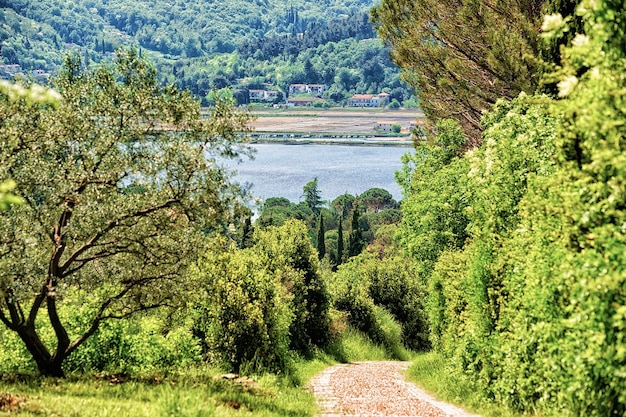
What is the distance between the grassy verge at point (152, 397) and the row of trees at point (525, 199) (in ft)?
13.2

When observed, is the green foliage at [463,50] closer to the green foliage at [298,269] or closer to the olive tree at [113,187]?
the green foliage at [298,269]

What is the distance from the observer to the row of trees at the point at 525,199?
604 centimetres

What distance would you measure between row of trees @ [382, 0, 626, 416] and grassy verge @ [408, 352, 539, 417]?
292mm

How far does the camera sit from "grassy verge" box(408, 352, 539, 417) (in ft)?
44.1

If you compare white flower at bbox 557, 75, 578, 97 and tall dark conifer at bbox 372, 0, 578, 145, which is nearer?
white flower at bbox 557, 75, 578, 97

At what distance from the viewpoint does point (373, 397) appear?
1566 cm

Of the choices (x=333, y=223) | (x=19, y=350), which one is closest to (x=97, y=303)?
(x=19, y=350)

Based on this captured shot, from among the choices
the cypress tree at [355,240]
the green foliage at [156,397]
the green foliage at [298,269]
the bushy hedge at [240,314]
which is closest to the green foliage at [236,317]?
the bushy hedge at [240,314]

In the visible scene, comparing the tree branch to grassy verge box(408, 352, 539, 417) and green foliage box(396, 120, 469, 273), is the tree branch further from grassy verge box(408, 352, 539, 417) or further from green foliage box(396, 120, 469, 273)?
green foliage box(396, 120, 469, 273)

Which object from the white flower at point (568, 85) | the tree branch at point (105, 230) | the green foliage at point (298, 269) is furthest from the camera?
the green foliage at point (298, 269)

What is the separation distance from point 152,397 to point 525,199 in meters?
6.62

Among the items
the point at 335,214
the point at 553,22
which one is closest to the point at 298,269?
the point at 553,22

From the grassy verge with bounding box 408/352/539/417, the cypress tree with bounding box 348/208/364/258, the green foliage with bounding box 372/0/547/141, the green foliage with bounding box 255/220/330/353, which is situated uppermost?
the green foliage with bounding box 372/0/547/141

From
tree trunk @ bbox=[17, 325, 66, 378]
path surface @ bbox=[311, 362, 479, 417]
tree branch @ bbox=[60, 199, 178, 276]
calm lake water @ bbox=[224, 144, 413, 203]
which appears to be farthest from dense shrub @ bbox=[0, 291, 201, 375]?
calm lake water @ bbox=[224, 144, 413, 203]
